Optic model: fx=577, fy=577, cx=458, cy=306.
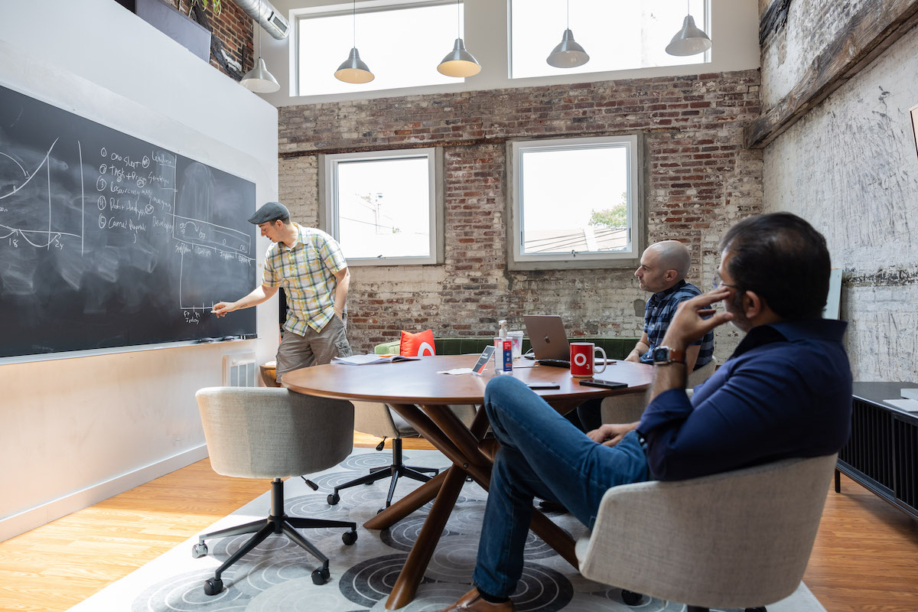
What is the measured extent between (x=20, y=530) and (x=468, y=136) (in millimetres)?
4706

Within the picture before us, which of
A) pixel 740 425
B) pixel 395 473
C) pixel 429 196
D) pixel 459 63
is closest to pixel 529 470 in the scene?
pixel 740 425

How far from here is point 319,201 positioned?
6.21 m

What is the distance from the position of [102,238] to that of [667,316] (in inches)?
122

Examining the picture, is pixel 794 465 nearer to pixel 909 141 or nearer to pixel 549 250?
pixel 909 141

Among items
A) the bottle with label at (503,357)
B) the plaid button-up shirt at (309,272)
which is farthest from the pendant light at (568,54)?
the bottle with label at (503,357)

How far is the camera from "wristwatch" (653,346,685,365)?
1374 millimetres

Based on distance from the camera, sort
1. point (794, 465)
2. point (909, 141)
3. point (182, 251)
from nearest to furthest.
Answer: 1. point (794, 465)
2. point (909, 141)
3. point (182, 251)

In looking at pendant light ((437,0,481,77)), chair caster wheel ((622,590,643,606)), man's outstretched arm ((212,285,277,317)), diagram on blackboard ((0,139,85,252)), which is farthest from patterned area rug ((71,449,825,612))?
pendant light ((437,0,481,77))

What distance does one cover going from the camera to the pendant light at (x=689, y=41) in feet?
15.3

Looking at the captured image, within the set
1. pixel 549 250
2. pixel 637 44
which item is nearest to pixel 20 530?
pixel 549 250

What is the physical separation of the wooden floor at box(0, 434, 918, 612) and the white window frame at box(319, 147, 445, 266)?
119 inches

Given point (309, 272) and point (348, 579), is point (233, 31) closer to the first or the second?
point (309, 272)

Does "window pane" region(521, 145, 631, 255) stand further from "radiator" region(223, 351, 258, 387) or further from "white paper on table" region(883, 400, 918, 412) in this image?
"white paper on table" region(883, 400, 918, 412)

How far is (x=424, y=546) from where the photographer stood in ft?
7.27
